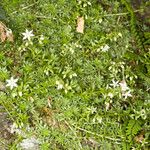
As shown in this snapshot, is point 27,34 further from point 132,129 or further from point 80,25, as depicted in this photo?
point 132,129

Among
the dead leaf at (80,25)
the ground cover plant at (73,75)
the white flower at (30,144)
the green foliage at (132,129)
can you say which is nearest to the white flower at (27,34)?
the ground cover plant at (73,75)

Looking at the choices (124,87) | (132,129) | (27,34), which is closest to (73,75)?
(124,87)

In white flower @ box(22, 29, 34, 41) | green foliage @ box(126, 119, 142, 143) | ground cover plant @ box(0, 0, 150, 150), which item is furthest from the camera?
white flower @ box(22, 29, 34, 41)

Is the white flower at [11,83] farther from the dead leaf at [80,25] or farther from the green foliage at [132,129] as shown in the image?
the green foliage at [132,129]

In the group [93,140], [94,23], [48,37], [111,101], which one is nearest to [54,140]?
[93,140]

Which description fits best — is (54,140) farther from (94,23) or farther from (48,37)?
(94,23)

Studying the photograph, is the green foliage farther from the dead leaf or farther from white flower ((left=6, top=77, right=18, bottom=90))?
white flower ((left=6, top=77, right=18, bottom=90))

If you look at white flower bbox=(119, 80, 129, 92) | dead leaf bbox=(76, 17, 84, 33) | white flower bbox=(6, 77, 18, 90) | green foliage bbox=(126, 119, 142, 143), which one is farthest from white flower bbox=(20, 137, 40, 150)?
dead leaf bbox=(76, 17, 84, 33)
